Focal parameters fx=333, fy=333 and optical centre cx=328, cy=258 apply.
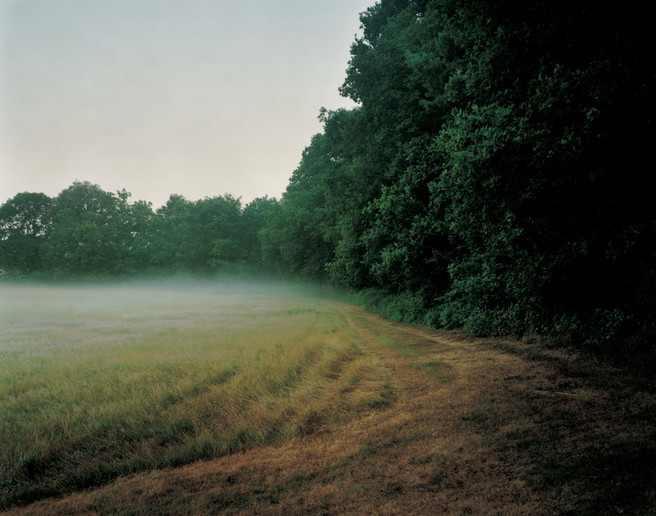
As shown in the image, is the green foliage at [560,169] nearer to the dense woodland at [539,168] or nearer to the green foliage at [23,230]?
the dense woodland at [539,168]

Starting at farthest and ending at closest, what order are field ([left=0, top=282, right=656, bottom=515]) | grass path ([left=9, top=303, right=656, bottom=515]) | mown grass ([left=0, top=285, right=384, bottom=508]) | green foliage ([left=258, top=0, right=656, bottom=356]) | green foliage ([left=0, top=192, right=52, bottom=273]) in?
green foliage ([left=0, top=192, right=52, bottom=273]), green foliage ([left=258, top=0, right=656, bottom=356]), mown grass ([left=0, top=285, right=384, bottom=508]), field ([left=0, top=282, right=656, bottom=515]), grass path ([left=9, top=303, right=656, bottom=515])

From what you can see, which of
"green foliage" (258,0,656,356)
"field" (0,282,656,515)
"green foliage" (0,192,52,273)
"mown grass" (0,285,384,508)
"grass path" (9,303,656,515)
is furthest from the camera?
"green foliage" (0,192,52,273)

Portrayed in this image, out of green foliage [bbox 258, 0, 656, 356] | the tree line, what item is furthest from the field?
the tree line

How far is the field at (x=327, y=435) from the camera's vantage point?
3363mm

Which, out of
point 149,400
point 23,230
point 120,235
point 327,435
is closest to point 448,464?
point 327,435

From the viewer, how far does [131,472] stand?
4336 mm

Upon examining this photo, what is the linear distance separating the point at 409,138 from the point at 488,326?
1012 centimetres

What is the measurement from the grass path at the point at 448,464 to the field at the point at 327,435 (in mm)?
21

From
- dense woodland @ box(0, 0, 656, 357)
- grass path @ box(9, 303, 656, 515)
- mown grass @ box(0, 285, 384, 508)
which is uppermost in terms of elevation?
dense woodland @ box(0, 0, 656, 357)

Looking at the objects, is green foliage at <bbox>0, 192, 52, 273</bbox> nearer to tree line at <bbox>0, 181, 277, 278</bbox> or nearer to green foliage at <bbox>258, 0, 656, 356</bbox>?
tree line at <bbox>0, 181, 277, 278</bbox>

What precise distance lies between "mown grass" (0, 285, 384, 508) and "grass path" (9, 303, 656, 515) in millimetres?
371

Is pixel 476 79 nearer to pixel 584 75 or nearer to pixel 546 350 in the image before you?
pixel 584 75

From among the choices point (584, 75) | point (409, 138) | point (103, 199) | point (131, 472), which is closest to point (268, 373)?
point (131, 472)

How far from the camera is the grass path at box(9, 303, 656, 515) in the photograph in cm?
321
